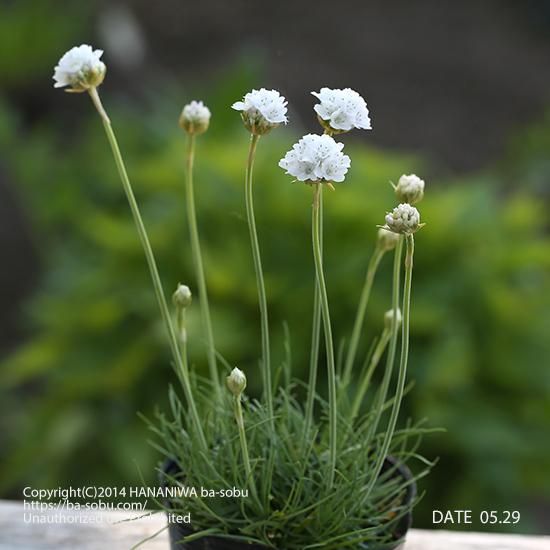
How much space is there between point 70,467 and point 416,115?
2233 millimetres

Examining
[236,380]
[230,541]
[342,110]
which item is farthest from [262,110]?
[230,541]

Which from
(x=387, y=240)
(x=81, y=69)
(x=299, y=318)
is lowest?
(x=299, y=318)

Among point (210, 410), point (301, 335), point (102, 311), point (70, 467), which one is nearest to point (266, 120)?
point (210, 410)

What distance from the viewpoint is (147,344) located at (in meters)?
1.45

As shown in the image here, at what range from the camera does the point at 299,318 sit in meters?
1.37

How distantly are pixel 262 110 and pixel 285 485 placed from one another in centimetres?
23

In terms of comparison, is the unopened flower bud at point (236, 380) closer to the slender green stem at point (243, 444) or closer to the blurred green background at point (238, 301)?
the slender green stem at point (243, 444)

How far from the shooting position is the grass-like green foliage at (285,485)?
0.56 meters

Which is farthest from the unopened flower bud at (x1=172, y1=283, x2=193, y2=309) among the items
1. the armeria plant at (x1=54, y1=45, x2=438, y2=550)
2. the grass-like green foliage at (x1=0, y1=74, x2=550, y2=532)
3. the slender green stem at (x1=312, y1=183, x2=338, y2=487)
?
the grass-like green foliage at (x1=0, y1=74, x2=550, y2=532)

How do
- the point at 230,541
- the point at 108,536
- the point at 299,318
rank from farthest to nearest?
the point at 299,318 → the point at 108,536 → the point at 230,541

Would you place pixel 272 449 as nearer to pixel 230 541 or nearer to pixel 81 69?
pixel 230 541

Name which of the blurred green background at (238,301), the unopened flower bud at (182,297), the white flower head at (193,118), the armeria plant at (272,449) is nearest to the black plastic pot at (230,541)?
the armeria plant at (272,449)

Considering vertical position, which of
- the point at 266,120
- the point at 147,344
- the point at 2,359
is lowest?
the point at 2,359

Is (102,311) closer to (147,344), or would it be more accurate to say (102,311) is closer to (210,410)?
(147,344)
